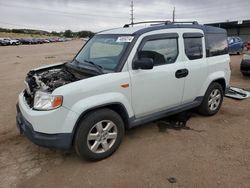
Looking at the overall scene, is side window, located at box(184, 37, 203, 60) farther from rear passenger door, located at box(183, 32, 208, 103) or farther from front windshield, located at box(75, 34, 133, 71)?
front windshield, located at box(75, 34, 133, 71)

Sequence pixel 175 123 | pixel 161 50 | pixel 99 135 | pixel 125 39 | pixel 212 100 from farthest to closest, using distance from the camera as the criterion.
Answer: pixel 212 100
pixel 175 123
pixel 161 50
pixel 125 39
pixel 99 135

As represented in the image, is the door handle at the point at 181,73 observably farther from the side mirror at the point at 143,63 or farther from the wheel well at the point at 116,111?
the wheel well at the point at 116,111

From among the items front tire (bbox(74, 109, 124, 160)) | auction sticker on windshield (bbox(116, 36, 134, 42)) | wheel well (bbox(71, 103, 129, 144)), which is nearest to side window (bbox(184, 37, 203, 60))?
auction sticker on windshield (bbox(116, 36, 134, 42))

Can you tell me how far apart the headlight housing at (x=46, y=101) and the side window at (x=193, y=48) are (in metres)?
2.46

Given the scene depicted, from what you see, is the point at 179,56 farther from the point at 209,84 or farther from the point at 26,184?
the point at 26,184

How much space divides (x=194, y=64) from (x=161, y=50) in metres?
0.81

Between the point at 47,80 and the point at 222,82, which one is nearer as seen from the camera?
the point at 47,80

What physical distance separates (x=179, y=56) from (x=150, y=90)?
0.89 meters

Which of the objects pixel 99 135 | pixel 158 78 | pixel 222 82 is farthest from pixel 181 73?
pixel 99 135

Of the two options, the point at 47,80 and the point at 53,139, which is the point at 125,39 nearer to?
the point at 47,80

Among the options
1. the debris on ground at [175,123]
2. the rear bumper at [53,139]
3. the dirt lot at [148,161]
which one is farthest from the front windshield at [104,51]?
the debris on ground at [175,123]

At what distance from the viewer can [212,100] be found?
16.9 feet

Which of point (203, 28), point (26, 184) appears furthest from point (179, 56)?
point (26, 184)

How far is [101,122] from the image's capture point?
3.41 metres
